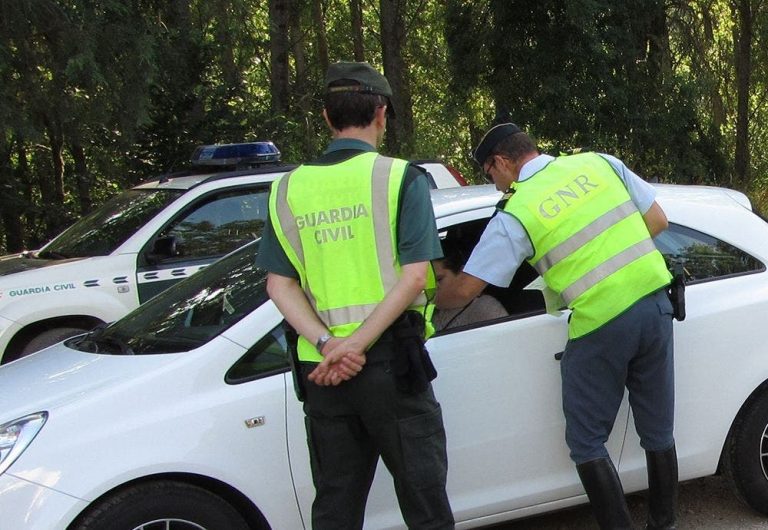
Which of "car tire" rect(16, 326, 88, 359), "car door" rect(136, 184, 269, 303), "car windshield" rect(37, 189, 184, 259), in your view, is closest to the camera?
"car tire" rect(16, 326, 88, 359)

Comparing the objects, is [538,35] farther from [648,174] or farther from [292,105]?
[292,105]

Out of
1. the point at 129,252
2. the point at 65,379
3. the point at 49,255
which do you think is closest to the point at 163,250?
the point at 129,252

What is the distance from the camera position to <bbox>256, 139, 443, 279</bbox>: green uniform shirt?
8.39 ft

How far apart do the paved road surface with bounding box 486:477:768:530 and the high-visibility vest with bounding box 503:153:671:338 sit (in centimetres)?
122

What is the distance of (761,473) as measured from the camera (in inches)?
148

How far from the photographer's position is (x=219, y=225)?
20.9 feet

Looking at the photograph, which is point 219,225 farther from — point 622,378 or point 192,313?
point 622,378

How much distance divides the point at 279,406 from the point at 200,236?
345 centimetres

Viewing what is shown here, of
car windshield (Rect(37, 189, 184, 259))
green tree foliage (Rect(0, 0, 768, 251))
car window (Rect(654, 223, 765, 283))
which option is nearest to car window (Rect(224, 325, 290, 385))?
car window (Rect(654, 223, 765, 283))

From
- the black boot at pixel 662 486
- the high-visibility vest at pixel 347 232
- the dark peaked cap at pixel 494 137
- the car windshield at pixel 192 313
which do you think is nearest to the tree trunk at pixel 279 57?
the car windshield at pixel 192 313

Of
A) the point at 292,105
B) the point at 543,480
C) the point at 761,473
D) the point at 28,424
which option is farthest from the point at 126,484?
the point at 292,105

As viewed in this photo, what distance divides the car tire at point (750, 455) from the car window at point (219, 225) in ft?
12.1

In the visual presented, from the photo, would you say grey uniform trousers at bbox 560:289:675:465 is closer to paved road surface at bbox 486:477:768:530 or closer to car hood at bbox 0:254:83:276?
paved road surface at bbox 486:477:768:530

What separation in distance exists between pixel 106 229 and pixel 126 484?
3.84 meters
